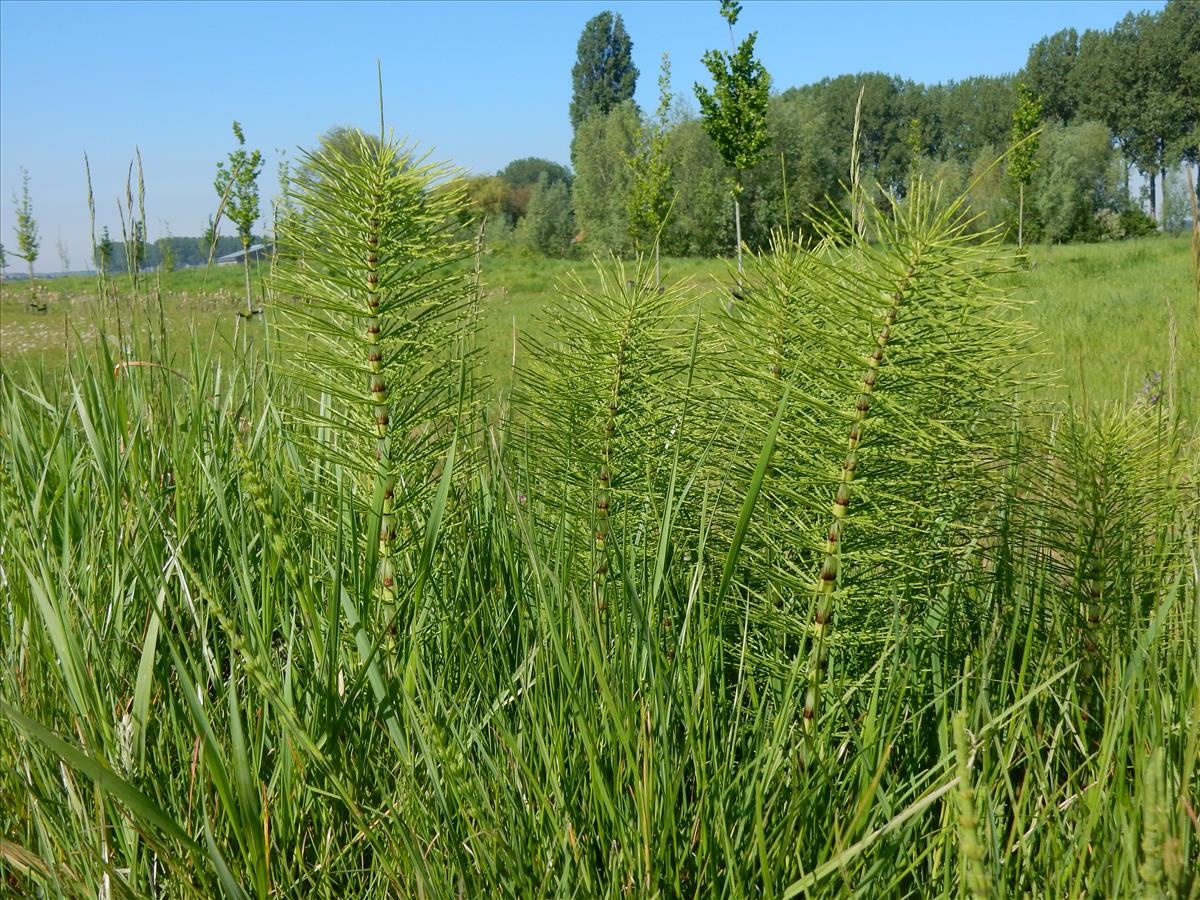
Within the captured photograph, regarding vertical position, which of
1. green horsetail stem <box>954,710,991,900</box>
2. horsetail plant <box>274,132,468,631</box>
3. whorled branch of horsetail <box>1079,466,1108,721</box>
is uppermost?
horsetail plant <box>274,132,468,631</box>

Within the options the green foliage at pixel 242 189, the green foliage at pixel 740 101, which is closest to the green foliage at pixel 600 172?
the green foliage at pixel 740 101

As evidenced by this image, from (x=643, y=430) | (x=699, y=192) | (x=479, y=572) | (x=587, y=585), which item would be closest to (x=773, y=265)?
(x=643, y=430)

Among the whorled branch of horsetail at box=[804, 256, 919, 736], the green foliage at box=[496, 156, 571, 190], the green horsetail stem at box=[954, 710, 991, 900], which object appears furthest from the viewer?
the green foliage at box=[496, 156, 571, 190]

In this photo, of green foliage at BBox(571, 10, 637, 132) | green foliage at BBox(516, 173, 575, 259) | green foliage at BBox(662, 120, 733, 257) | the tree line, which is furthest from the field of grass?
green foliage at BBox(571, 10, 637, 132)

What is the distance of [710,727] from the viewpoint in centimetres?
114

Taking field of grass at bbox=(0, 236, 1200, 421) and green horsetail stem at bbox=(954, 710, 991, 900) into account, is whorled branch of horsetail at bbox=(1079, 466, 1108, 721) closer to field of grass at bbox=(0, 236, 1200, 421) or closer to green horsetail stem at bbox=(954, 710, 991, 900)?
field of grass at bbox=(0, 236, 1200, 421)

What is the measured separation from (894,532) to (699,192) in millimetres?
41932

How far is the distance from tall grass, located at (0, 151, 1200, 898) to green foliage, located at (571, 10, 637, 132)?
258ft

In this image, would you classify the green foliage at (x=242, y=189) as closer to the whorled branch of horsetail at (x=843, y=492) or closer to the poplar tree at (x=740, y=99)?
the whorled branch of horsetail at (x=843, y=492)

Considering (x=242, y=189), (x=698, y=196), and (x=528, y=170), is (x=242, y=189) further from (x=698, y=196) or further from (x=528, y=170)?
(x=528, y=170)

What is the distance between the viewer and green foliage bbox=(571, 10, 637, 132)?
7638 centimetres

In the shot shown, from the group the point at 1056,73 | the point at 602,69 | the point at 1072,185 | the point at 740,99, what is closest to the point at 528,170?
the point at 602,69

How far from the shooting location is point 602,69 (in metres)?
77.0

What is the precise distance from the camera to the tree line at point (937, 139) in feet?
127
